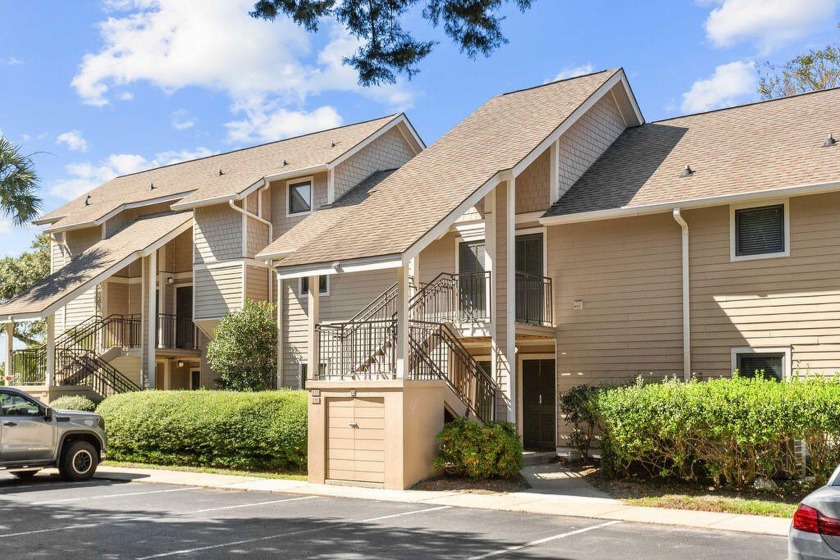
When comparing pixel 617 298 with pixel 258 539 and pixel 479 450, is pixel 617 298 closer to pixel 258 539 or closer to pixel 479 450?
pixel 479 450

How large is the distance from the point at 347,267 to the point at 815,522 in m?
10.8

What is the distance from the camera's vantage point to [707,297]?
57.3 ft

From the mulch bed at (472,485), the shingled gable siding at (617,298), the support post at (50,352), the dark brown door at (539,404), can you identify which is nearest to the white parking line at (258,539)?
the mulch bed at (472,485)

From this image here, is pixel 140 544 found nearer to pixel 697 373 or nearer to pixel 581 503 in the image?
pixel 581 503

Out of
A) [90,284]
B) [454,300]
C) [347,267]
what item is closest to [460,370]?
[454,300]

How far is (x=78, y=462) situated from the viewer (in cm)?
1719

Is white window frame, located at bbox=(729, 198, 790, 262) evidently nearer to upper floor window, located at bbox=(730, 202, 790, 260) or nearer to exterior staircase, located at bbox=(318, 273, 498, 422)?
upper floor window, located at bbox=(730, 202, 790, 260)

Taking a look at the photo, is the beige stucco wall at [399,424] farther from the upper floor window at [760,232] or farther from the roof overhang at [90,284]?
the roof overhang at [90,284]

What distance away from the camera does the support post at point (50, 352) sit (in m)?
24.2

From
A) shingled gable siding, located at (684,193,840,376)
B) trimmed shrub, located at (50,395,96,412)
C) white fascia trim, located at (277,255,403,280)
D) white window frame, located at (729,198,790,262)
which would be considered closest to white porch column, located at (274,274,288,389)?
trimmed shrub, located at (50,395,96,412)

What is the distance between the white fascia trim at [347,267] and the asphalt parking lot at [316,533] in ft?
12.8

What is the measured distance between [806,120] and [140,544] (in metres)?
15.9

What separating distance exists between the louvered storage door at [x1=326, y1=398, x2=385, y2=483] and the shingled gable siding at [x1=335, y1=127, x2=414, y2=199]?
10.5m

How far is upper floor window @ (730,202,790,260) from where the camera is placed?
16688 millimetres
